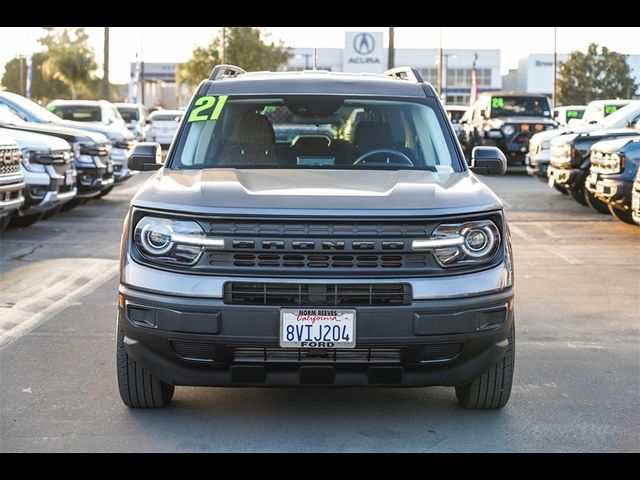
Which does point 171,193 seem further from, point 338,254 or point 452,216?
point 452,216

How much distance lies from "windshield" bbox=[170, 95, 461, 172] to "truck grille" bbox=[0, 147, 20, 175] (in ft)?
18.6

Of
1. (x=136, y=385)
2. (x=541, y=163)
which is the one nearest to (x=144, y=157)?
(x=136, y=385)

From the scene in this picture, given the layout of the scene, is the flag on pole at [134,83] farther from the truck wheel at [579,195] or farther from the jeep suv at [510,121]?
the truck wheel at [579,195]

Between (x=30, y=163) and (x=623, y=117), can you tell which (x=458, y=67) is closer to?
(x=623, y=117)

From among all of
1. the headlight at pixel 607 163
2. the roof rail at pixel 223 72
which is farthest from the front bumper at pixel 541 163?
the roof rail at pixel 223 72

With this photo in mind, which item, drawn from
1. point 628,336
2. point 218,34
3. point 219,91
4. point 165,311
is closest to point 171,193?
point 165,311

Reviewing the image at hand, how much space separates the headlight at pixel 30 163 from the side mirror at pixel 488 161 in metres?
8.01

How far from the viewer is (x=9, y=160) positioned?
12.0 metres

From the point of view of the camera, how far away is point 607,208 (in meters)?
17.1

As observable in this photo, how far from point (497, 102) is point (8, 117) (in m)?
16.3

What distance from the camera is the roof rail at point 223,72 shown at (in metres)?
7.07

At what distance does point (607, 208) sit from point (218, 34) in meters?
60.9
